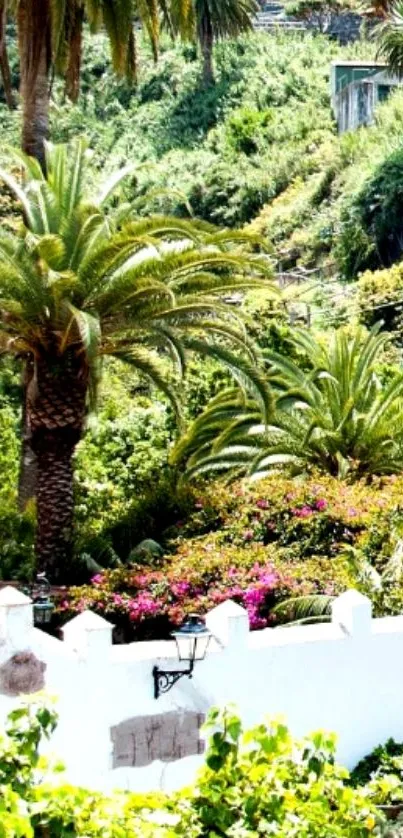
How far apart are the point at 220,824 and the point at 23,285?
35.1 feet

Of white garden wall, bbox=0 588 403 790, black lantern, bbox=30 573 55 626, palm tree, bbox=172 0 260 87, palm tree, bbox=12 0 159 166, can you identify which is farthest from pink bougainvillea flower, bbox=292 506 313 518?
palm tree, bbox=172 0 260 87

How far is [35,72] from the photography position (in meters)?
25.7

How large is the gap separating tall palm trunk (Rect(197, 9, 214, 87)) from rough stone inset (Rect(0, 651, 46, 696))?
119 ft

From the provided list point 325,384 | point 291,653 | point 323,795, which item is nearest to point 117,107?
point 325,384

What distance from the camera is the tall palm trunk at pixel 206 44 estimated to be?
49447 mm

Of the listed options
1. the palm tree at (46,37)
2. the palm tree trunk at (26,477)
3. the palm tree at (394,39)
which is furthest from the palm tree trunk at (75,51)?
the palm tree at (394,39)

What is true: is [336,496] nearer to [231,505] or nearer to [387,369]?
[231,505]

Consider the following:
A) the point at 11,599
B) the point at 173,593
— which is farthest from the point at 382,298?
the point at 11,599

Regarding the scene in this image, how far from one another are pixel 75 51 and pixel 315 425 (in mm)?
6595

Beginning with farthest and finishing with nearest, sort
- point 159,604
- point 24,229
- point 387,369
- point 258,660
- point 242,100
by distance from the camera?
1. point 242,100
2. point 387,369
3. point 24,229
4. point 159,604
5. point 258,660

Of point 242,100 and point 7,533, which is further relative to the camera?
point 242,100

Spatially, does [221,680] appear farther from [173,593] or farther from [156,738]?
[173,593]

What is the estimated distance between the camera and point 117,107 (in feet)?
186

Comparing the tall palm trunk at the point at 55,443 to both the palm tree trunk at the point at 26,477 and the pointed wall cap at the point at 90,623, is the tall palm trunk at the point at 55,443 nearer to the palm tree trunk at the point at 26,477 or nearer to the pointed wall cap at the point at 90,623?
the palm tree trunk at the point at 26,477
